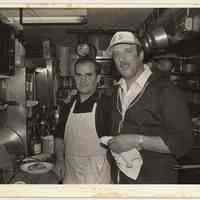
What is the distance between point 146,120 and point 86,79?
0.60m

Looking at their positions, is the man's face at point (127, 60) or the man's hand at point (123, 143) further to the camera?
the man's face at point (127, 60)

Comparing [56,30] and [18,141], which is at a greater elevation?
[56,30]

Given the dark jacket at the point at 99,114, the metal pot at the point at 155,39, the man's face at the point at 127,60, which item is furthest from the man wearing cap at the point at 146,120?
the metal pot at the point at 155,39

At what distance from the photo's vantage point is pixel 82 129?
181 cm

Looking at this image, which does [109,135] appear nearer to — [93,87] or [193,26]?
[93,87]

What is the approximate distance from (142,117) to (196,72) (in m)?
1.73

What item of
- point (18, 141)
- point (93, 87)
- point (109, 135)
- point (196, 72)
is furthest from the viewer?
point (196, 72)

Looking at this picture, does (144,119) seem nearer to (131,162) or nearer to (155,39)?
(131,162)

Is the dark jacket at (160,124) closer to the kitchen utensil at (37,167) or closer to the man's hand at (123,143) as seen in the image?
the man's hand at (123,143)

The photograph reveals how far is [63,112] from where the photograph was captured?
1.85 m

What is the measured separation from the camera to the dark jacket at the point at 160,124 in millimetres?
1170

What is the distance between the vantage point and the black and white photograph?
1193 millimetres
